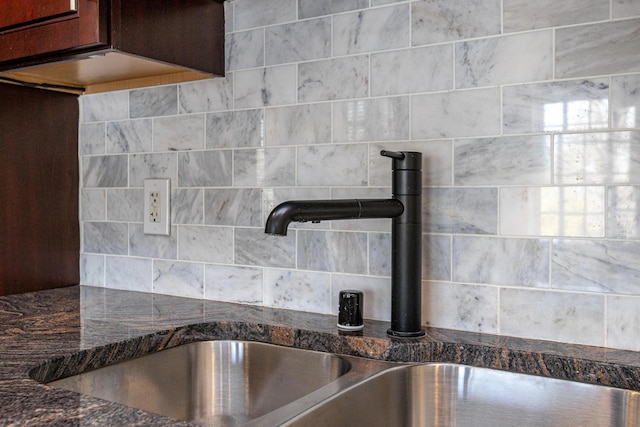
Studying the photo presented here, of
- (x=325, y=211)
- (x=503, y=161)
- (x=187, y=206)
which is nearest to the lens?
(x=325, y=211)

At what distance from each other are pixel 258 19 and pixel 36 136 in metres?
0.68

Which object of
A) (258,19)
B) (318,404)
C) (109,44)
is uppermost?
(258,19)

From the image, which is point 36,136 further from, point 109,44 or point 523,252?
point 523,252

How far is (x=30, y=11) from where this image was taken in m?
1.19

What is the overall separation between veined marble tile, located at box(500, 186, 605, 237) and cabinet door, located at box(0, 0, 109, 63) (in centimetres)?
81

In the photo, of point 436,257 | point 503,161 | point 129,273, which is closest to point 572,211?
point 503,161

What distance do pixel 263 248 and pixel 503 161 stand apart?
1.80 feet

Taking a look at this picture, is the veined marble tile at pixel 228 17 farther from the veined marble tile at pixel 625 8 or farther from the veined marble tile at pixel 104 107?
the veined marble tile at pixel 625 8

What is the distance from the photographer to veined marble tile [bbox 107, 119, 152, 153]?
1493 mm

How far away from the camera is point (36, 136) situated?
1.54 meters

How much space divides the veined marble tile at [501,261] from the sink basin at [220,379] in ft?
0.93

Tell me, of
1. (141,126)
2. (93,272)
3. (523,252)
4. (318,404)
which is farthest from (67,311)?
(523,252)

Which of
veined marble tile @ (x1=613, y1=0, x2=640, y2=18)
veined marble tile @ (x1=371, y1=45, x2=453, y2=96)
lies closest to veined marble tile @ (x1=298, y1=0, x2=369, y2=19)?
veined marble tile @ (x1=371, y1=45, x2=453, y2=96)

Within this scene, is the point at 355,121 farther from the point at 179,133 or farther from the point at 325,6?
the point at 179,133
